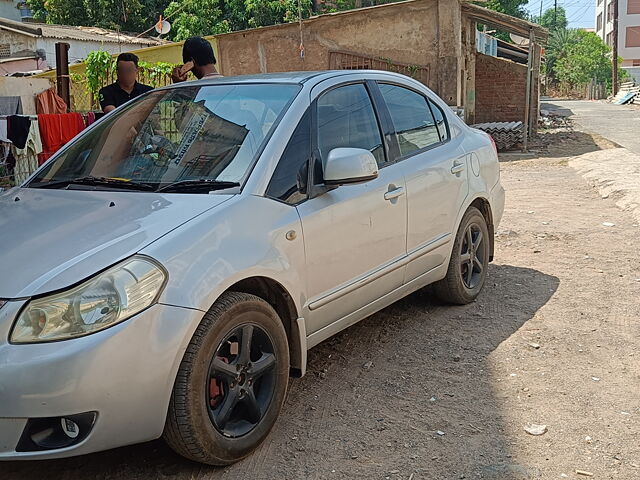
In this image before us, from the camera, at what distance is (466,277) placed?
5406mm

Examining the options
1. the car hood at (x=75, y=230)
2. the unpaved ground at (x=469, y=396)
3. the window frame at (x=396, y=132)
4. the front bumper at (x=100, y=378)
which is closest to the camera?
the front bumper at (x=100, y=378)

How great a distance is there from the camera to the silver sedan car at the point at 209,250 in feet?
8.70

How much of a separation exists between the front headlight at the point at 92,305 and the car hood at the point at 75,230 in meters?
0.04

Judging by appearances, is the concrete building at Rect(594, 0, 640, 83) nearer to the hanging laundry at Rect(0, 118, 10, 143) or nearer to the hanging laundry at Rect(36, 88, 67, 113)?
the hanging laundry at Rect(36, 88, 67, 113)

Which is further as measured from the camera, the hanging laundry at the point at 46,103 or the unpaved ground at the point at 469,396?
the hanging laundry at the point at 46,103

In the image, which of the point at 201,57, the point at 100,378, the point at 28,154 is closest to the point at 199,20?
the point at 28,154

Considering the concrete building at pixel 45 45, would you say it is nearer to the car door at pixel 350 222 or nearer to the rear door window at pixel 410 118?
the rear door window at pixel 410 118

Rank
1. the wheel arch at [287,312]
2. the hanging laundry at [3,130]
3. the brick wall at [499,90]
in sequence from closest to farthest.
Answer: the wheel arch at [287,312]
the hanging laundry at [3,130]
the brick wall at [499,90]

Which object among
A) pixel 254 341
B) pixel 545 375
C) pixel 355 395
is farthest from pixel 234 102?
pixel 545 375

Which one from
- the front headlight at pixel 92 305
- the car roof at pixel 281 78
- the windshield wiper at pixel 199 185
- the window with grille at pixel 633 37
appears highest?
the window with grille at pixel 633 37

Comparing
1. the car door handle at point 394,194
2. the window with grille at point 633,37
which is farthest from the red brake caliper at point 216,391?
the window with grille at point 633,37

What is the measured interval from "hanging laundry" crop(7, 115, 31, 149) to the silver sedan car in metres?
3.48

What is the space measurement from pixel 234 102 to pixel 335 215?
867mm

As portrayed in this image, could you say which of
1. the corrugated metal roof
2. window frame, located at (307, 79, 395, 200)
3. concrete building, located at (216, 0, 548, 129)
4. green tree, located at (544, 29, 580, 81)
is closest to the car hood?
window frame, located at (307, 79, 395, 200)
